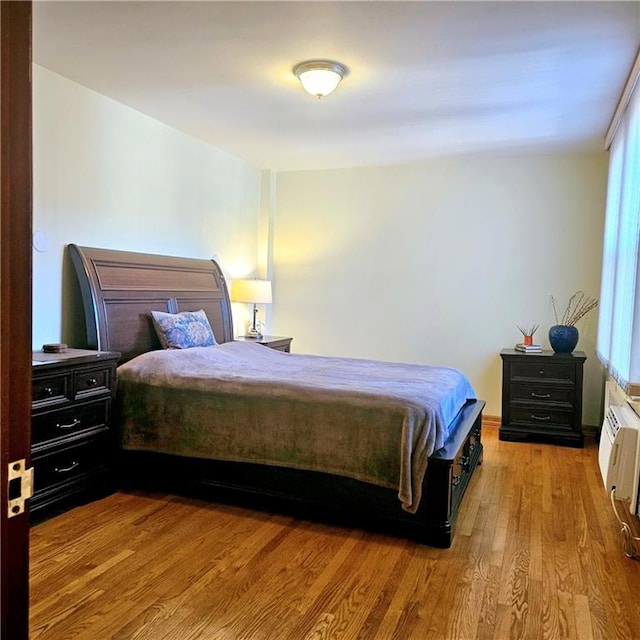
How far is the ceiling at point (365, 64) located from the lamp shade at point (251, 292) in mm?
1315

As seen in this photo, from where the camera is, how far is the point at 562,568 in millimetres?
2514

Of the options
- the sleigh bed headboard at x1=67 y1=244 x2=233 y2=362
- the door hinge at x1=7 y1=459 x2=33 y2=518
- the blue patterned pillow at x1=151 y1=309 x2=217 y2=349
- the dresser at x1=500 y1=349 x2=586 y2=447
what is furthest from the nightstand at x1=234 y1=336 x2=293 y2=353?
the door hinge at x1=7 y1=459 x2=33 y2=518

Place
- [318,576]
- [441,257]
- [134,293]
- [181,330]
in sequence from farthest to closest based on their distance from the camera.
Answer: [441,257]
[181,330]
[134,293]
[318,576]

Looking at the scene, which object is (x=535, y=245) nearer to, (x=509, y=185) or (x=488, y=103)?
(x=509, y=185)

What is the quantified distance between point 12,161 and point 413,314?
4.92 metres

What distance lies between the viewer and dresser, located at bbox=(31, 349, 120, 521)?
9.30ft

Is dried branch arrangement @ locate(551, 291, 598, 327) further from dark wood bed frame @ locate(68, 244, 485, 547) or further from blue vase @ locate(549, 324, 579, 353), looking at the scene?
dark wood bed frame @ locate(68, 244, 485, 547)

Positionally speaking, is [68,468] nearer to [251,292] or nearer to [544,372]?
[251,292]

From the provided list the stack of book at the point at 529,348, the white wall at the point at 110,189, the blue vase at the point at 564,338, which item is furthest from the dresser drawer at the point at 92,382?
the blue vase at the point at 564,338

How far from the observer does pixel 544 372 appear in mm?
4633

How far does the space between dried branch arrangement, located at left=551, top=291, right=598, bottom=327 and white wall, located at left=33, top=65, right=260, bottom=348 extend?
10.1ft

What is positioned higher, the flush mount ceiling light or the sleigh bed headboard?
the flush mount ceiling light

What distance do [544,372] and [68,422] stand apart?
3578 mm

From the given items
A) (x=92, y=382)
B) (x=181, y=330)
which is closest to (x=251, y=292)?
(x=181, y=330)
